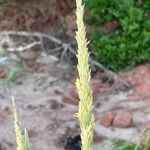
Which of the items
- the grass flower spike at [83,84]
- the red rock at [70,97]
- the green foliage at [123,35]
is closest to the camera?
the grass flower spike at [83,84]

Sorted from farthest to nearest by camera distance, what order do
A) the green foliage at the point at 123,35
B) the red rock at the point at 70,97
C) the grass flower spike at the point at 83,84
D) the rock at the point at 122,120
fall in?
1. the green foliage at the point at 123,35
2. the red rock at the point at 70,97
3. the rock at the point at 122,120
4. the grass flower spike at the point at 83,84

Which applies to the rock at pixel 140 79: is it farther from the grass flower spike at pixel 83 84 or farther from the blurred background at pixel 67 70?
the grass flower spike at pixel 83 84

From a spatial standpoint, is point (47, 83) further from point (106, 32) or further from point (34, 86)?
point (106, 32)

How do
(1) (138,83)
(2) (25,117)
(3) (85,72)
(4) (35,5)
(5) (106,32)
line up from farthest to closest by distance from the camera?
(4) (35,5) < (5) (106,32) < (1) (138,83) < (2) (25,117) < (3) (85,72)

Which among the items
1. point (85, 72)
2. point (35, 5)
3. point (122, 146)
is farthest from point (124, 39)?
point (85, 72)

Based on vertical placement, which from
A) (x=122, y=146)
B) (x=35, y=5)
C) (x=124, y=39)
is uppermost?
(x=35, y=5)

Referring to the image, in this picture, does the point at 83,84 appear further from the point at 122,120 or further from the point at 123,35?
the point at 123,35

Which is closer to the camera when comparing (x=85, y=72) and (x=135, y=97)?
(x=85, y=72)

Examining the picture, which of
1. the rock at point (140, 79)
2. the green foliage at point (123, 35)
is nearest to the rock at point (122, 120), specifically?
the rock at point (140, 79)

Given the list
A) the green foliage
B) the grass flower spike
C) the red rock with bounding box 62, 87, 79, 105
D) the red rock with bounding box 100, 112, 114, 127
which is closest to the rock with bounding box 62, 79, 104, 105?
the red rock with bounding box 62, 87, 79, 105
